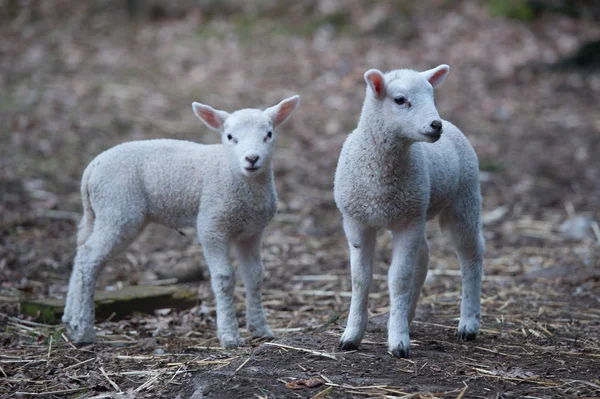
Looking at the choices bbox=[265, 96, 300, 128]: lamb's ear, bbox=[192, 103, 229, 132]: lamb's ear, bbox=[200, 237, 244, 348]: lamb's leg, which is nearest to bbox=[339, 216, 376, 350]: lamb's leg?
bbox=[200, 237, 244, 348]: lamb's leg

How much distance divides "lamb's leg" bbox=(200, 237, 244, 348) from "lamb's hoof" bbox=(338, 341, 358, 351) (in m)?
0.84

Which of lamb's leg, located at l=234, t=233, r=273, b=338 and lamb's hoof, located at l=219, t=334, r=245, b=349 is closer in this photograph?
lamb's hoof, located at l=219, t=334, r=245, b=349

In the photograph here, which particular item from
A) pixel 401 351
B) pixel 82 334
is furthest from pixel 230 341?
pixel 401 351

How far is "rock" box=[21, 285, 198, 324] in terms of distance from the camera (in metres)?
5.89

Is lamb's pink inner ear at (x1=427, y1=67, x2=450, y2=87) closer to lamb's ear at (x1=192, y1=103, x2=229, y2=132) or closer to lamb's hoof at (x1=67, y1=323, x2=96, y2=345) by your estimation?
lamb's ear at (x1=192, y1=103, x2=229, y2=132)

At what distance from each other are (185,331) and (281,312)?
2.92 ft

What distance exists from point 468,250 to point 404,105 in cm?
135

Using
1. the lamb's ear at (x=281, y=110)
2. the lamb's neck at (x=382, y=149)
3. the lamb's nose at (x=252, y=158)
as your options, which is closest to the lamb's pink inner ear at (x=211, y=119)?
the lamb's ear at (x=281, y=110)

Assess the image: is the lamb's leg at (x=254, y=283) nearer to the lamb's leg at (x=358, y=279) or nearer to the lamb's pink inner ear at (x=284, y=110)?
the lamb's pink inner ear at (x=284, y=110)

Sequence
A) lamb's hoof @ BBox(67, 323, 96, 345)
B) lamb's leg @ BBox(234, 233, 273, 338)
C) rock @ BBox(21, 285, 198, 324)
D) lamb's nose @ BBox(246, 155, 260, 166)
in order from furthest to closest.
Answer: rock @ BBox(21, 285, 198, 324), lamb's leg @ BBox(234, 233, 273, 338), lamb's hoof @ BBox(67, 323, 96, 345), lamb's nose @ BBox(246, 155, 260, 166)

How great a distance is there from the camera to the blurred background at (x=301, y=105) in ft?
25.4

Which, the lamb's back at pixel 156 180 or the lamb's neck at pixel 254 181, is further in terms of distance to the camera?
the lamb's back at pixel 156 180

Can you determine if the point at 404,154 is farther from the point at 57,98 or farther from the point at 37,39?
the point at 37,39

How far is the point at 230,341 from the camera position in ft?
17.3
